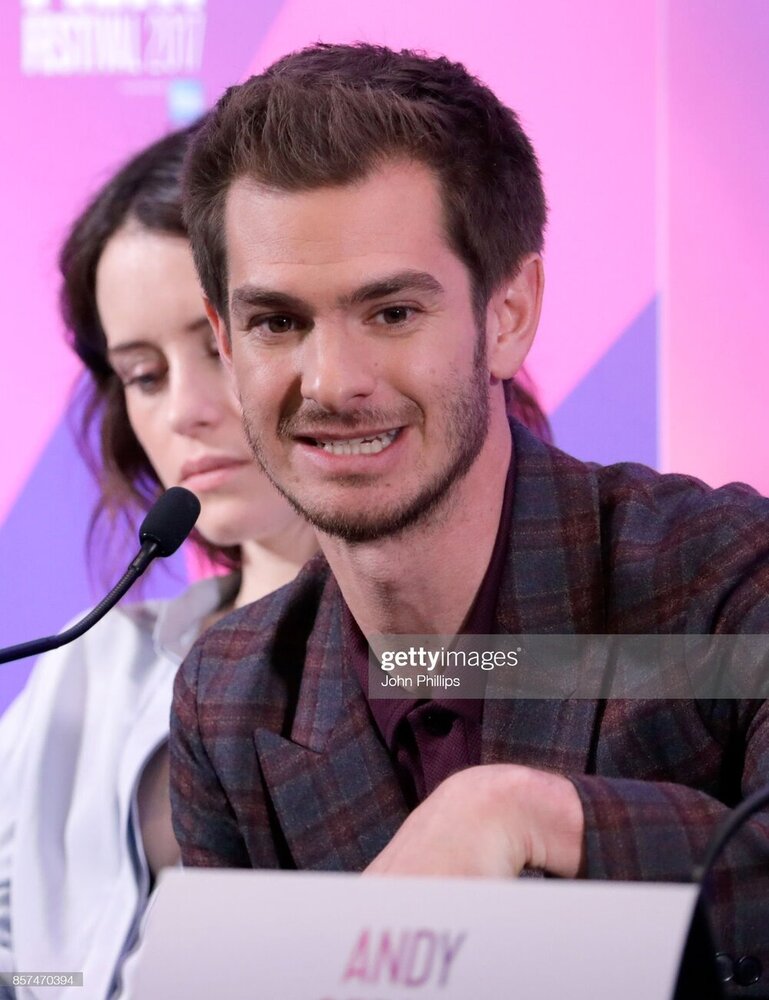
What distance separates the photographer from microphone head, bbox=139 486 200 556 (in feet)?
4.01

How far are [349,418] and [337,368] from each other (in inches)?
2.0

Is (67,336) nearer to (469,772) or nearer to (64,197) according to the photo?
(64,197)

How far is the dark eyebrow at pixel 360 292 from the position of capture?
1281mm

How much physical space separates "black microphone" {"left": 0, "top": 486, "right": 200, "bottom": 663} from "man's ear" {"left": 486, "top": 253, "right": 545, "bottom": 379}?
35 centimetres

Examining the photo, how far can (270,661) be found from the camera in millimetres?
1463

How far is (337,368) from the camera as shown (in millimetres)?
1275

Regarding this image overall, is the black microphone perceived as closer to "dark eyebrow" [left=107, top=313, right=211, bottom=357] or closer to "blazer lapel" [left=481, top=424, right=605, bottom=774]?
"blazer lapel" [left=481, top=424, right=605, bottom=774]

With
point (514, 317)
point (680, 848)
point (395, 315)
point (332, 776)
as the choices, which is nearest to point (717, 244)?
point (514, 317)

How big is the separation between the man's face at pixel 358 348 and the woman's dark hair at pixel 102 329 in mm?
618

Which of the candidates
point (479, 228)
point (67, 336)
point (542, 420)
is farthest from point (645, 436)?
point (67, 336)

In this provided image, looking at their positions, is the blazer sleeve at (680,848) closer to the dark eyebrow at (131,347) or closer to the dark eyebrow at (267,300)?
the dark eyebrow at (267,300)

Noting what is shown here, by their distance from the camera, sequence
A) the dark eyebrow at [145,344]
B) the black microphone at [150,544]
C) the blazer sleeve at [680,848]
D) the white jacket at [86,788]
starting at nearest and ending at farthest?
the blazer sleeve at [680,848], the black microphone at [150,544], the white jacket at [86,788], the dark eyebrow at [145,344]

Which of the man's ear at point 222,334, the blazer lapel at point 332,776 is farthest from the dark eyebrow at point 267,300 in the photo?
the blazer lapel at point 332,776

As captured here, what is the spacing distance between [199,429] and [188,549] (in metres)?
0.26
